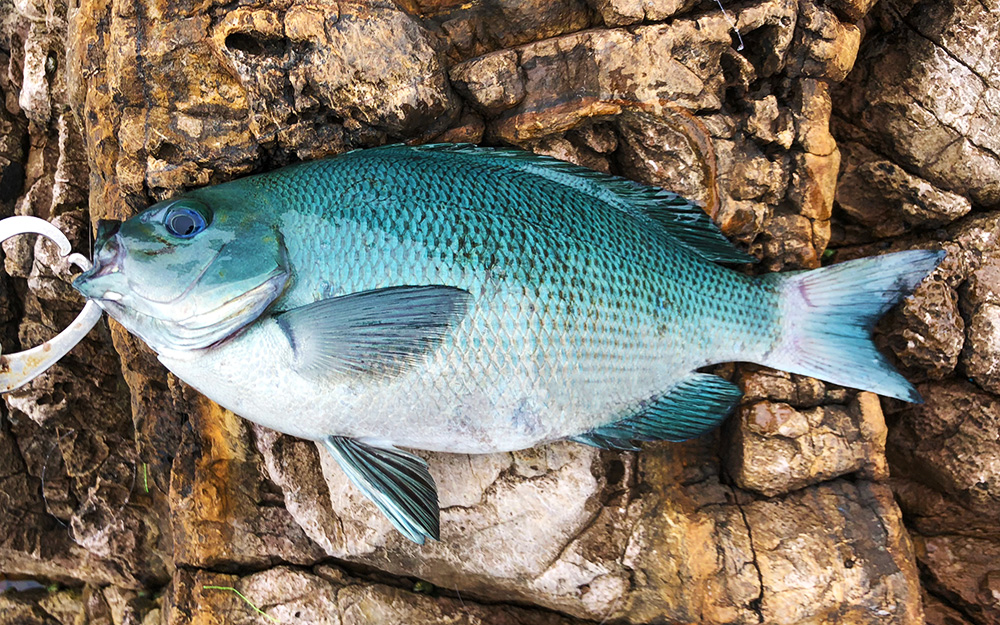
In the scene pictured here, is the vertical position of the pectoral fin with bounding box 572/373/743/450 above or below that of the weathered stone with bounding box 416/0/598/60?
below

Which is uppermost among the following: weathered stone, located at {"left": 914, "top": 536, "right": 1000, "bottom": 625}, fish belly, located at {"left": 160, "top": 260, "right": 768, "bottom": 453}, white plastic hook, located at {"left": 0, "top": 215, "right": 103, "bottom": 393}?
white plastic hook, located at {"left": 0, "top": 215, "right": 103, "bottom": 393}

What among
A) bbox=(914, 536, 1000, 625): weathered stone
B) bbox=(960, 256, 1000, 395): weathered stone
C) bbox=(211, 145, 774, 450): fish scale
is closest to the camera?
bbox=(211, 145, 774, 450): fish scale

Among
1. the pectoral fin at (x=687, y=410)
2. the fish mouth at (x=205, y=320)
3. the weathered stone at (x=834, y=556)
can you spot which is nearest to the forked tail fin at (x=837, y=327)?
the pectoral fin at (x=687, y=410)

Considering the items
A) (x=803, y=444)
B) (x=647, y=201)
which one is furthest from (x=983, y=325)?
(x=647, y=201)

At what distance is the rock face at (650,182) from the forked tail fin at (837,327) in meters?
0.17

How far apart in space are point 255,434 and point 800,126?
2.50m

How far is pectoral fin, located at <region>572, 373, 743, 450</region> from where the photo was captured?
2.18 m

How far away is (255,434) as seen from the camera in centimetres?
247

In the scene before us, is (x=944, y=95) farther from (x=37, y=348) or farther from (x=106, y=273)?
(x=37, y=348)

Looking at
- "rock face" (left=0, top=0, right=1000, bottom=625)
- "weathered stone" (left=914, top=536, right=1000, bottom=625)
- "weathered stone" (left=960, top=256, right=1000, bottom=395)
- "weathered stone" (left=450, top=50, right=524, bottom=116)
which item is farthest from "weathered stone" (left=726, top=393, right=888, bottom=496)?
"weathered stone" (left=450, top=50, right=524, bottom=116)

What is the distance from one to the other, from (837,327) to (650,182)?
0.86 m

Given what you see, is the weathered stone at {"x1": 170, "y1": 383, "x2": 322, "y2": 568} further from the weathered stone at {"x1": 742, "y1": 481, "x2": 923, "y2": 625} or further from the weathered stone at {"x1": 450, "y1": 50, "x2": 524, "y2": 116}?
the weathered stone at {"x1": 742, "y1": 481, "x2": 923, "y2": 625}

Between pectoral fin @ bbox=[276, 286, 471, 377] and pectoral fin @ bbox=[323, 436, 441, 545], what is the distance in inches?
12.9

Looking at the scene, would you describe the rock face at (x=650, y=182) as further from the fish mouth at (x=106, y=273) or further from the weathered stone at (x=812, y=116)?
the fish mouth at (x=106, y=273)
